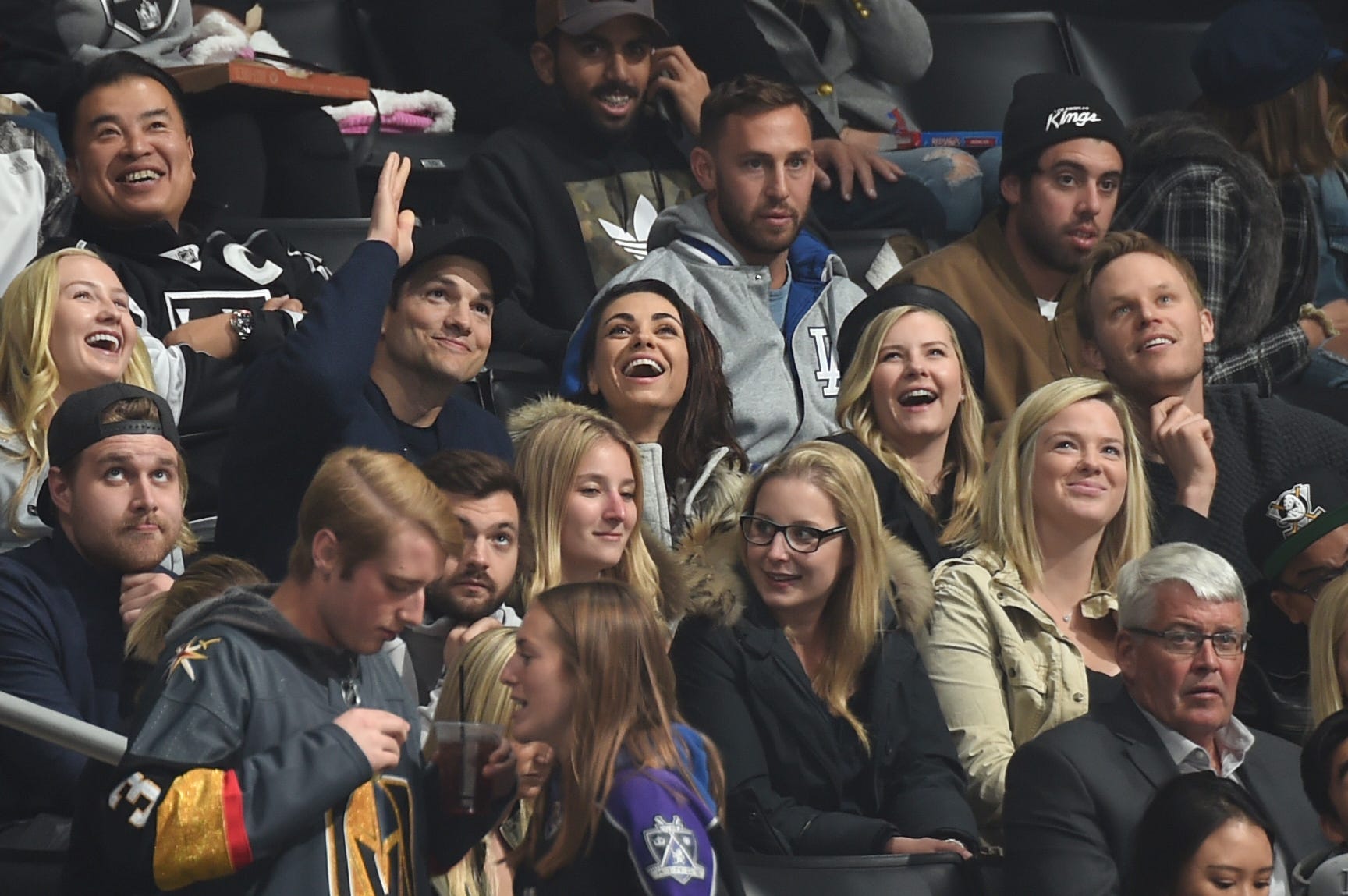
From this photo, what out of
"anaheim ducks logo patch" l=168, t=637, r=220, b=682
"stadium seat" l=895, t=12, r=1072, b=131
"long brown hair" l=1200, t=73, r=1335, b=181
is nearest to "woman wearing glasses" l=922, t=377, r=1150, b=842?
"anaheim ducks logo patch" l=168, t=637, r=220, b=682

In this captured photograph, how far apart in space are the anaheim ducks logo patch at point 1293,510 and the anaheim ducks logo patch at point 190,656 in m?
2.70

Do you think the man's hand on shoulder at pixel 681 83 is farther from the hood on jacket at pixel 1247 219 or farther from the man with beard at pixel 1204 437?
the man with beard at pixel 1204 437

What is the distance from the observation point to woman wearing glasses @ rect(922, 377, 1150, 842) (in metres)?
4.19

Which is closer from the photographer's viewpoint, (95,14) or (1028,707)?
(1028,707)

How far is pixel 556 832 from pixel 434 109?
3.71 m

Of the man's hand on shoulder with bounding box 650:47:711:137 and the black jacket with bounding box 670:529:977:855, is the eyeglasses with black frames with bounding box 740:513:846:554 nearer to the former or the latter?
the black jacket with bounding box 670:529:977:855

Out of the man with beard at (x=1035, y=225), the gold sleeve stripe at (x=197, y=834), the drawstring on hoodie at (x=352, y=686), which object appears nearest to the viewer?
the gold sleeve stripe at (x=197, y=834)

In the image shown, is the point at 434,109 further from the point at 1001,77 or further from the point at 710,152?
the point at 1001,77

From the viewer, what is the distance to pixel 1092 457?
449 centimetres

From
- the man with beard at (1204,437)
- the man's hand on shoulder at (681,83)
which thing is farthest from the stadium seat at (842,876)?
the man's hand on shoulder at (681,83)

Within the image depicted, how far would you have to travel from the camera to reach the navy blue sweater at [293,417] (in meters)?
4.03

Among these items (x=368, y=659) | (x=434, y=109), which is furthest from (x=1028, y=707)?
(x=434, y=109)

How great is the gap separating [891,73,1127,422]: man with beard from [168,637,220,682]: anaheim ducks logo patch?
10.2 ft

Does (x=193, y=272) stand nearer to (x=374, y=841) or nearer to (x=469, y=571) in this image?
(x=469, y=571)
